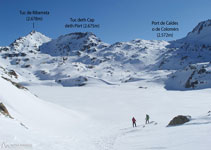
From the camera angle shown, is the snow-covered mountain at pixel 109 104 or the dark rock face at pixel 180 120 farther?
the dark rock face at pixel 180 120

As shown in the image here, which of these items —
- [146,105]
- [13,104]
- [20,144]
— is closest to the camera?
[20,144]

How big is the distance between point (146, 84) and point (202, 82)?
27.4 metres

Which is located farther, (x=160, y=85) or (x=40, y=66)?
(x=40, y=66)

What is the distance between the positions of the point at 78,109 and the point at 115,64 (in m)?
160

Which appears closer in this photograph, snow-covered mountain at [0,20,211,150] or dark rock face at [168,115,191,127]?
snow-covered mountain at [0,20,211,150]

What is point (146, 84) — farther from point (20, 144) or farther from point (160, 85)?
point (20, 144)

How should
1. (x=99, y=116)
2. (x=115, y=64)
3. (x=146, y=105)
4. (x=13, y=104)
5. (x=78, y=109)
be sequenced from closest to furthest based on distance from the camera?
(x=13, y=104), (x=99, y=116), (x=78, y=109), (x=146, y=105), (x=115, y=64)

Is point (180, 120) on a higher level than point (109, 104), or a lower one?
higher

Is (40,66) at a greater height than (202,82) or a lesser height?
greater

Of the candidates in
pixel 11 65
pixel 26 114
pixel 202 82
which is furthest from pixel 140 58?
pixel 26 114

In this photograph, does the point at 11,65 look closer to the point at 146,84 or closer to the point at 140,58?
the point at 140,58

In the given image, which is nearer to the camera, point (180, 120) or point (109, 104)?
point (180, 120)

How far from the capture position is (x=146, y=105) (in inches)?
1545

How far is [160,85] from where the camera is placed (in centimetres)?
10500
